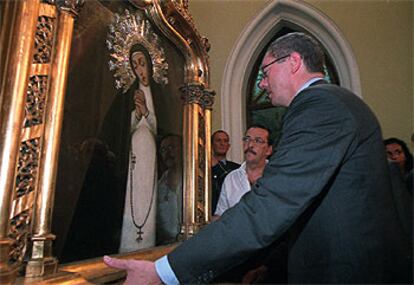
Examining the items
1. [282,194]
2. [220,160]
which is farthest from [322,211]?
[220,160]

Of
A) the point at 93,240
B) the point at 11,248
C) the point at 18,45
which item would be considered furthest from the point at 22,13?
the point at 93,240

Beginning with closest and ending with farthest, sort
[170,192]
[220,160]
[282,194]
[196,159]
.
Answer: [282,194]
[170,192]
[196,159]
[220,160]

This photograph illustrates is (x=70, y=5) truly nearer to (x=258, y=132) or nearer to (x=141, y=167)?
(x=141, y=167)

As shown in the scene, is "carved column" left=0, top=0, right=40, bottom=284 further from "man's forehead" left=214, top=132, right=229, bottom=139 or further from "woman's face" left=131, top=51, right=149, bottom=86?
"man's forehead" left=214, top=132, right=229, bottom=139

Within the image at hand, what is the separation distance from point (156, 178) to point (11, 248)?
2.69ft

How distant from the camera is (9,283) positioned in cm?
92

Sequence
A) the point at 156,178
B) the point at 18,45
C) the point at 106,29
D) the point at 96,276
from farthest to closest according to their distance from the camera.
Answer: the point at 156,178
the point at 106,29
the point at 96,276
the point at 18,45

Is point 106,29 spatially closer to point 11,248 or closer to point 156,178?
point 156,178

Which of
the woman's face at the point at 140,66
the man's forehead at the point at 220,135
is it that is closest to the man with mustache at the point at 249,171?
the man's forehead at the point at 220,135

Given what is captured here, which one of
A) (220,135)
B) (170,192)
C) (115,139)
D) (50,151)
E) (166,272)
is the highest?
(220,135)

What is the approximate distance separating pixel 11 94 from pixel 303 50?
3.15ft

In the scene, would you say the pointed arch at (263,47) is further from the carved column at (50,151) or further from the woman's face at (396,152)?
the carved column at (50,151)

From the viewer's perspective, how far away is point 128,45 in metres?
1.58

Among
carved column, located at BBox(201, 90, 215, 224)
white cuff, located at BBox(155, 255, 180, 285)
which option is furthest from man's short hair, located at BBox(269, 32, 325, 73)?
carved column, located at BBox(201, 90, 215, 224)
